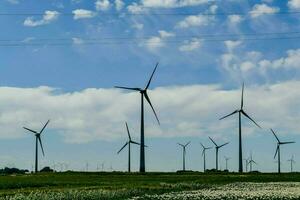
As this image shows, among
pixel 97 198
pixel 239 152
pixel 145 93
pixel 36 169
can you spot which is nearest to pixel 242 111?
pixel 239 152

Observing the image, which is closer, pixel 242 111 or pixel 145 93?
pixel 145 93

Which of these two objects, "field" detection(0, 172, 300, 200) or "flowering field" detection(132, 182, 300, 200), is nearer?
"flowering field" detection(132, 182, 300, 200)

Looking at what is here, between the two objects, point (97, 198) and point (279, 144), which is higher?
point (279, 144)

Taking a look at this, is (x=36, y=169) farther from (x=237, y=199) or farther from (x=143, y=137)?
(x=237, y=199)

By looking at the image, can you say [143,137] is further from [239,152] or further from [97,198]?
[97,198]

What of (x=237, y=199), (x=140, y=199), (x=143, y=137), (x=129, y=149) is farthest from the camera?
(x=129, y=149)

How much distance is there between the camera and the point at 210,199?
120 feet

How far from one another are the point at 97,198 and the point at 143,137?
7444cm

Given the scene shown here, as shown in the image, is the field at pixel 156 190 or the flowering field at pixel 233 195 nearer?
the flowering field at pixel 233 195

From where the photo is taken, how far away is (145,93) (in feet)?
396

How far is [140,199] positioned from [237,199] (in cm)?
625

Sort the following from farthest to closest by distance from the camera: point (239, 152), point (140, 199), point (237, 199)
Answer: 1. point (239, 152)
2. point (140, 199)
3. point (237, 199)

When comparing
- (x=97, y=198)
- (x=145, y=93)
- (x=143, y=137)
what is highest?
(x=145, y=93)

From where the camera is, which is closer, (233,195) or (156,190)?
(233,195)
